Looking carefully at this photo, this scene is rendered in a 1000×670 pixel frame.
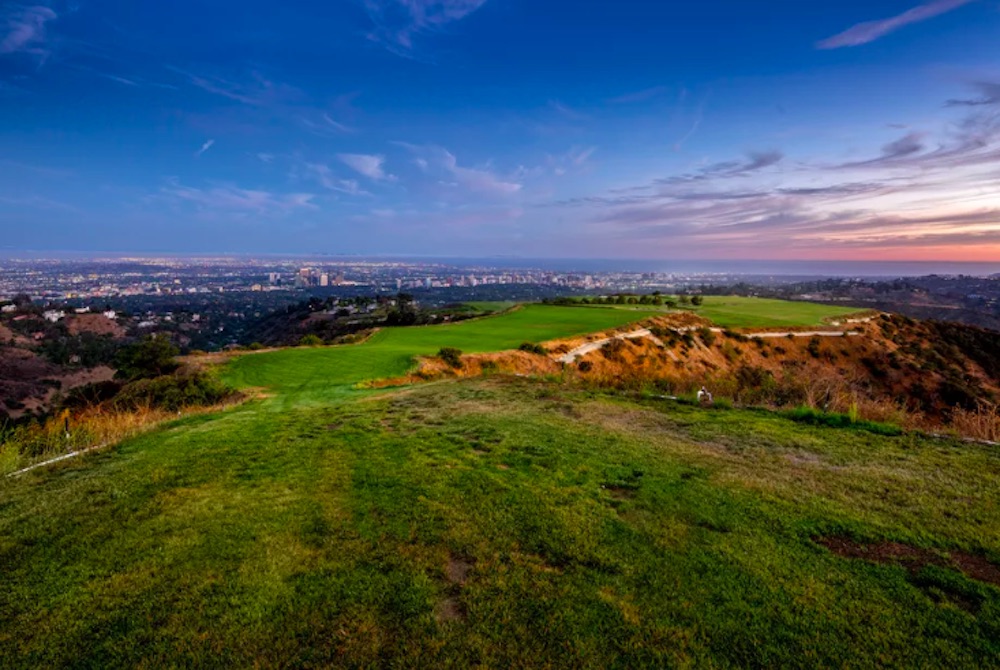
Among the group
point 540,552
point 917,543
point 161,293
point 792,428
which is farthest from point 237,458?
point 161,293

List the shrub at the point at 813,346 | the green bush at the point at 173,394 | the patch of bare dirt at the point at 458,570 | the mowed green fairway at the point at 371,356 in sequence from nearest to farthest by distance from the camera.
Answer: the patch of bare dirt at the point at 458,570
the green bush at the point at 173,394
the mowed green fairway at the point at 371,356
the shrub at the point at 813,346

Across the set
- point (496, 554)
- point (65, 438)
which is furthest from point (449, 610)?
point (65, 438)

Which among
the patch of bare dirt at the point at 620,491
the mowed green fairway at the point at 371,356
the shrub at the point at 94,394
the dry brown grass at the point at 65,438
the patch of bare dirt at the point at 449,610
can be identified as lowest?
the shrub at the point at 94,394

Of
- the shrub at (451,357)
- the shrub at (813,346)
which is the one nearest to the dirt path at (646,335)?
the shrub at (813,346)

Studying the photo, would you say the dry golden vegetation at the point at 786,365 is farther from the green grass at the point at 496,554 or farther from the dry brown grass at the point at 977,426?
the green grass at the point at 496,554

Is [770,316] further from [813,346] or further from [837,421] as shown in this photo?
[837,421]
